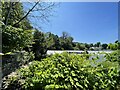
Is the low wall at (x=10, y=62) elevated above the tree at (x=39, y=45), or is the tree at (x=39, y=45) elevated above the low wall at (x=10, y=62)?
the tree at (x=39, y=45)

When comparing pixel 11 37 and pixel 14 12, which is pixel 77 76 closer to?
pixel 11 37

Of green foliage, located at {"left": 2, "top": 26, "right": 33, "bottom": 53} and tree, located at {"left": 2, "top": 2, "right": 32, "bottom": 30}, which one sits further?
tree, located at {"left": 2, "top": 2, "right": 32, "bottom": 30}

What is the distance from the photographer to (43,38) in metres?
14.5

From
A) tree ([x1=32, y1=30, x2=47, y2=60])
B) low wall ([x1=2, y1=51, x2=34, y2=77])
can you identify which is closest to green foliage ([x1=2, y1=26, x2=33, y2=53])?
low wall ([x1=2, y1=51, x2=34, y2=77])

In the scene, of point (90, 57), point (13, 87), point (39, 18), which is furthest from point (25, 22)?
point (90, 57)

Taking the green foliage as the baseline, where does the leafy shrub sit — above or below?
below

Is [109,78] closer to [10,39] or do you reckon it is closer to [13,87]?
[13,87]

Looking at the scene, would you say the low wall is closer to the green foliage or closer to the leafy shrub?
the green foliage

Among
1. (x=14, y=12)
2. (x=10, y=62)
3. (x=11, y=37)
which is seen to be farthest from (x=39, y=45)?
(x=11, y=37)

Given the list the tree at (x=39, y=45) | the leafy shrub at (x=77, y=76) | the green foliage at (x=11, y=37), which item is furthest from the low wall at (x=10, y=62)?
the leafy shrub at (x=77, y=76)

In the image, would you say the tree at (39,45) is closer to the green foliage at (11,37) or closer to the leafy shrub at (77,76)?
the green foliage at (11,37)

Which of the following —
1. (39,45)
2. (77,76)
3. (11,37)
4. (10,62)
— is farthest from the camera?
(39,45)

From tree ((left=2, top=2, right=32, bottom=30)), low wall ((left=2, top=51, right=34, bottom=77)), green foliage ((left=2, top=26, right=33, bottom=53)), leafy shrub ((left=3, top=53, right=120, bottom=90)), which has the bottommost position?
low wall ((left=2, top=51, right=34, bottom=77))

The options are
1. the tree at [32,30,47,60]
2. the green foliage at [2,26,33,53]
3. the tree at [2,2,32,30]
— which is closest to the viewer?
the green foliage at [2,26,33,53]
